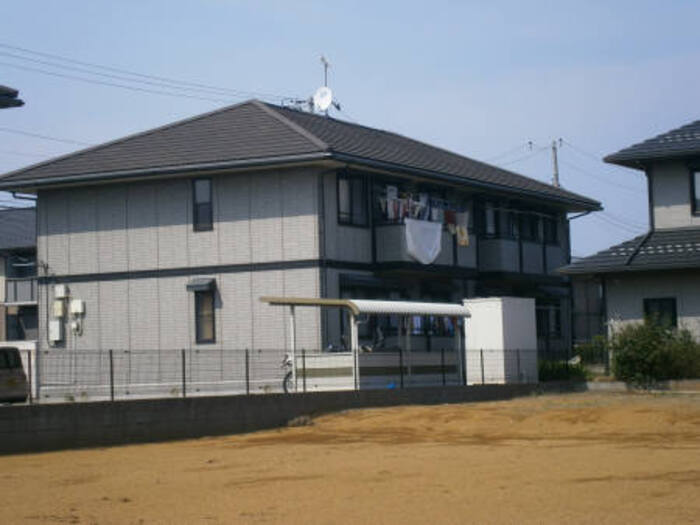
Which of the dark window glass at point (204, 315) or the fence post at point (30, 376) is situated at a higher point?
the dark window glass at point (204, 315)

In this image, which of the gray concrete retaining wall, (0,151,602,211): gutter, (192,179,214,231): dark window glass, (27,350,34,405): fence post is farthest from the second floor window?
(27,350,34,405): fence post

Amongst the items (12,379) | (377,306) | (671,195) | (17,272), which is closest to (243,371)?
(377,306)

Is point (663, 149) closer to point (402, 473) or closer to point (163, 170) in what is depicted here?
point (163, 170)

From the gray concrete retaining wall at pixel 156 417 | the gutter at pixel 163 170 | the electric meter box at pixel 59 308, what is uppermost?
the gutter at pixel 163 170

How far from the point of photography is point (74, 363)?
2742 centimetres

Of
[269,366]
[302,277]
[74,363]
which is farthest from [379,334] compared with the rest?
[74,363]

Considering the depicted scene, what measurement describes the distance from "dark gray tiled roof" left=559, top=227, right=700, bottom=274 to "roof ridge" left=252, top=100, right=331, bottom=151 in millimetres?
7944

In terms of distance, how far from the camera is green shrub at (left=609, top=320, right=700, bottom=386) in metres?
32.2

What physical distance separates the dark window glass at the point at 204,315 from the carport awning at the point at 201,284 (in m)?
0.25

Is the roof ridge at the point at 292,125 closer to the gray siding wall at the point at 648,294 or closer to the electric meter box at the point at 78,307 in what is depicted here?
the electric meter box at the point at 78,307

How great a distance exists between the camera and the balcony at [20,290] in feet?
190

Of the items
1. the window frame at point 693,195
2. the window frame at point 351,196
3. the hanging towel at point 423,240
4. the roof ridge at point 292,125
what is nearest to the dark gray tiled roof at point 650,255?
the window frame at point 693,195

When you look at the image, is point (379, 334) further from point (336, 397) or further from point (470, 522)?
point (470, 522)

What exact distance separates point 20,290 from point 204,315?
23743 mm
